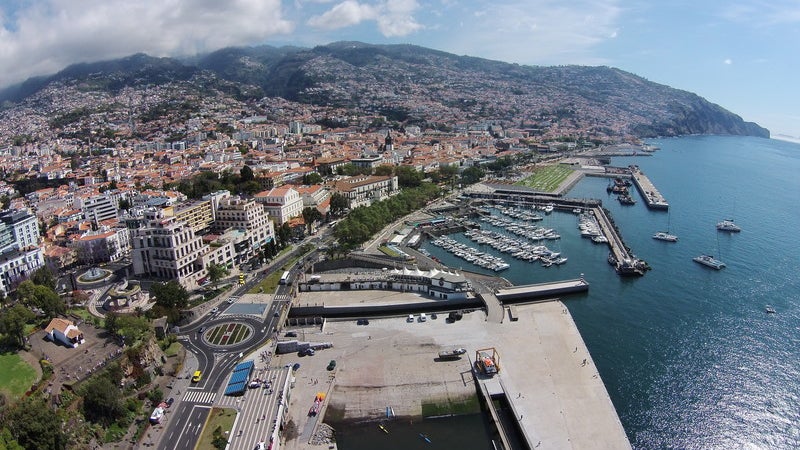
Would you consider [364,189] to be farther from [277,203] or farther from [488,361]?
[488,361]

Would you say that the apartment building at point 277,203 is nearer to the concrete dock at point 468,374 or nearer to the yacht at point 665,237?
the concrete dock at point 468,374

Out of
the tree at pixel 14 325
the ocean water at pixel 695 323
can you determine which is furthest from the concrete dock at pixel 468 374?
the tree at pixel 14 325

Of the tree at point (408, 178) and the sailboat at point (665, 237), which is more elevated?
the tree at point (408, 178)

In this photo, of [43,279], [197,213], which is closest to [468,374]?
[43,279]

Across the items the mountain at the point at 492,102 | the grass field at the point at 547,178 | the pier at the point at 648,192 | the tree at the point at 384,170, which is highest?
the mountain at the point at 492,102

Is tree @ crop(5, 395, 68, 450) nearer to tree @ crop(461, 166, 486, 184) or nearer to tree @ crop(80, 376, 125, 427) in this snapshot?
tree @ crop(80, 376, 125, 427)

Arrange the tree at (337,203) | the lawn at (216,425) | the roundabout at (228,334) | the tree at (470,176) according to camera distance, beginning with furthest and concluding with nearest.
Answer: the tree at (470,176) < the tree at (337,203) < the roundabout at (228,334) < the lawn at (216,425)

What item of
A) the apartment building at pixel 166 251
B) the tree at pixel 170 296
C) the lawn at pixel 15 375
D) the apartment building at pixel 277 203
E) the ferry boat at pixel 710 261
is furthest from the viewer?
the apartment building at pixel 277 203
